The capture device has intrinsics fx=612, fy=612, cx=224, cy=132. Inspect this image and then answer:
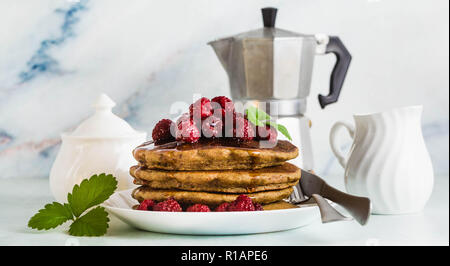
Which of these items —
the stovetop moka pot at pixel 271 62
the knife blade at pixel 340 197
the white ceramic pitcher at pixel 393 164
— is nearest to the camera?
the knife blade at pixel 340 197

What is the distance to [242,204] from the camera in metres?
1.09

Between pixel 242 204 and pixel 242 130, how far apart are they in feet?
0.52

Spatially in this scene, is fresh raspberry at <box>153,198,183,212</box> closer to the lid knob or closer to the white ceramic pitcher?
the white ceramic pitcher

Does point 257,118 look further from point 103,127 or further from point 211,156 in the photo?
point 103,127

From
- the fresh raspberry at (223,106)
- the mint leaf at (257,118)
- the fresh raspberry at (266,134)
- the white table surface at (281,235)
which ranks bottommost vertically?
the white table surface at (281,235)

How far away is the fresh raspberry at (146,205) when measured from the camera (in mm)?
1115

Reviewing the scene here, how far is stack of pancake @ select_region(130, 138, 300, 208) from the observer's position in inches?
43.9

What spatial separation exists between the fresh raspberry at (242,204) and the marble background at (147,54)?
0.92 metres

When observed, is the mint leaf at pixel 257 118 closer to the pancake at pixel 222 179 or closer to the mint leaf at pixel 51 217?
the pancake at pixel 222 179

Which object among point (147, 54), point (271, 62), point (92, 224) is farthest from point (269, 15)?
point (92, 224)

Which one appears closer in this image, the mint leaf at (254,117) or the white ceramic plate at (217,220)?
the white ceramic plate at (217,220)

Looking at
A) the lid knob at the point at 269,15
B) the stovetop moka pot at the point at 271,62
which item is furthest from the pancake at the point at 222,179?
the lid knob at the point at 269,15

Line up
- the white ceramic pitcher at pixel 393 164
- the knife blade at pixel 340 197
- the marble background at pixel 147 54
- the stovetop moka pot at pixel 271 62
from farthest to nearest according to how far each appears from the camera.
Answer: the marble background at pixel 147 54, the stovetop moka pot at pixel 271 62, the white ceramic pitcher at pixel 393 164, the knife blade at pixel 340 197

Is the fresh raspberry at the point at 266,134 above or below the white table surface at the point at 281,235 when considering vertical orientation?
above
